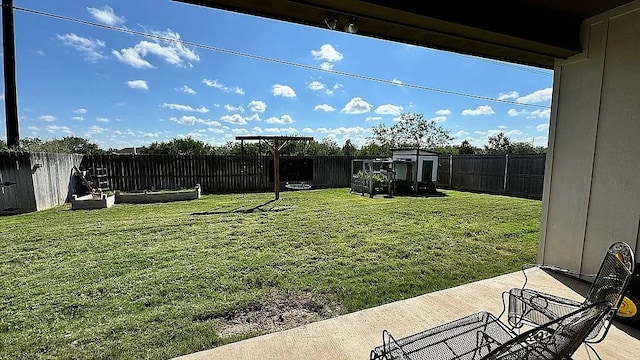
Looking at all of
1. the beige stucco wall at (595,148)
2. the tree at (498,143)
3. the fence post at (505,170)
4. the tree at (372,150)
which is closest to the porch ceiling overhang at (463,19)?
the beige stucco wall at (595,148)

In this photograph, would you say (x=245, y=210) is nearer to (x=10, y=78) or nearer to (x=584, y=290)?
(x=584, y=290)

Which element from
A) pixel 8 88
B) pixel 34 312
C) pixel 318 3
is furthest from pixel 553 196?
pixel 8 88

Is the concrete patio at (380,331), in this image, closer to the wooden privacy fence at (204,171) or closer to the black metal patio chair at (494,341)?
the black metal patio chair at (494,341)

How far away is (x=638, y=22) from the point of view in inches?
97.7

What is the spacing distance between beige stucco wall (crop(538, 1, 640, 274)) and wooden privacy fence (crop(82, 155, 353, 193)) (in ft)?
35.6

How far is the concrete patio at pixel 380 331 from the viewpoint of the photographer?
1812 millimetres

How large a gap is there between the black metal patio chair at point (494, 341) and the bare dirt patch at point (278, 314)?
964mm

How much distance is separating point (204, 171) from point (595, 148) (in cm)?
1189

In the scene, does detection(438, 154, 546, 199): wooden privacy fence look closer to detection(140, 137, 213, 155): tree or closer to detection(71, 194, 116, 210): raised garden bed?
detection(71, 194, 116, 210): raised garden bed

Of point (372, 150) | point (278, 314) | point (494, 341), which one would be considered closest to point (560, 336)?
point (494, 341)

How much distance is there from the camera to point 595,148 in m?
2.83

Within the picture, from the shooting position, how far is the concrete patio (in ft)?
5.94

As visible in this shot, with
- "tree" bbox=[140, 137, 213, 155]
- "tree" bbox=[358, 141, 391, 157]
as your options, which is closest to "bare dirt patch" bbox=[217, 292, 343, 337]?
"tree" bbox=[140, 137, 213, 155]

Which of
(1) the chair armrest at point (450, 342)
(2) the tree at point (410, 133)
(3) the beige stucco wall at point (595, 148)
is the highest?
(2) the tree at point (410, 133)
